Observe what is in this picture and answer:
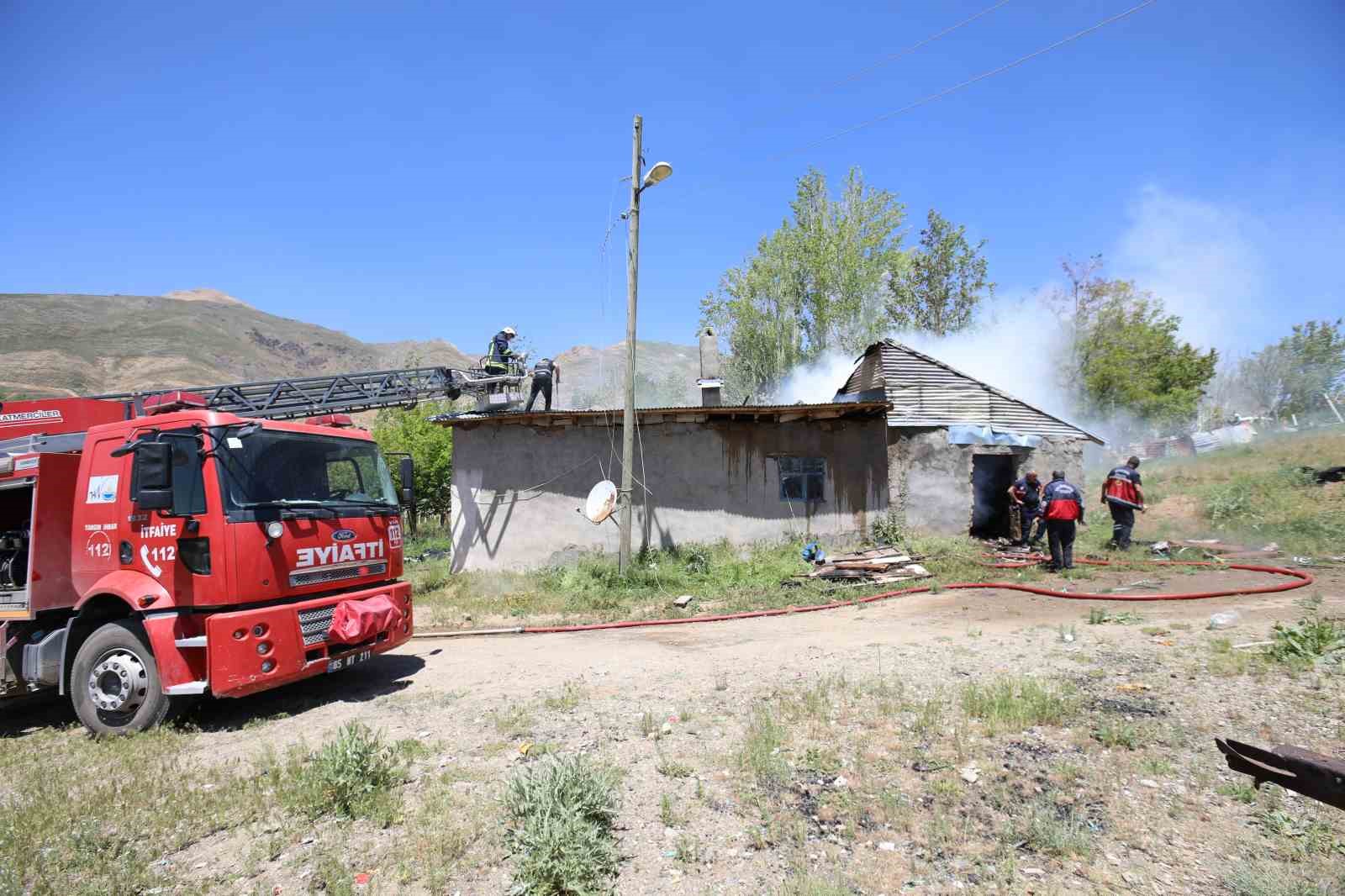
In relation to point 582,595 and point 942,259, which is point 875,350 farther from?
point 942,259

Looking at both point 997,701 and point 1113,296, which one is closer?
point 997,701

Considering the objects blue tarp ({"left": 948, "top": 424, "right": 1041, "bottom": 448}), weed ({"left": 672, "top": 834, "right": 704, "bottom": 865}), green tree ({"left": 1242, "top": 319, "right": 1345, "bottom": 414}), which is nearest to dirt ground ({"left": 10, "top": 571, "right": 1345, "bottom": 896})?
weed ({"left": 672, "top": 834, "right": 704, "bottom": 865})

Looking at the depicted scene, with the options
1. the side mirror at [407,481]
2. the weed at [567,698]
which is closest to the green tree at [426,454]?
the side mirror at [407,481]

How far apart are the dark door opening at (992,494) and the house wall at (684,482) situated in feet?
13.7

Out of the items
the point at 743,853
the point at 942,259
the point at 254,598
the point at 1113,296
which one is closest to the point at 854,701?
the point at 743,853

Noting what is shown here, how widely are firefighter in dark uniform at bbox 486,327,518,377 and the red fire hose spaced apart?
623 centimetres

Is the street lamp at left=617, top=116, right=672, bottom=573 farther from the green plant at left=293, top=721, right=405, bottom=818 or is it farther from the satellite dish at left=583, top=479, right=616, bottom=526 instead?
the green plant at left=293, top=721, right=405, bottom=818

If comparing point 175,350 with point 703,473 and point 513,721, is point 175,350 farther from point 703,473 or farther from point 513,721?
point 513,721

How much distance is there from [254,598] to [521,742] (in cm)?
281

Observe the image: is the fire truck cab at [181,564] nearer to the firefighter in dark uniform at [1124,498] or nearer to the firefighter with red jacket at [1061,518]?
the firefighter with red jacket at [1061,518]

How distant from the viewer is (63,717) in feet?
23.8

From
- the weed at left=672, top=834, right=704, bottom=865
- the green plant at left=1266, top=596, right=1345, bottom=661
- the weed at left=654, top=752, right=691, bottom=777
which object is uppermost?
the green plant at left=1266, top=596, right=1345, bottom=661

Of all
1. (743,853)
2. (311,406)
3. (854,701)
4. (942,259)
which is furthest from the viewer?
(942,259)

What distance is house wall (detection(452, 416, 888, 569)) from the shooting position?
1415 centimetres
